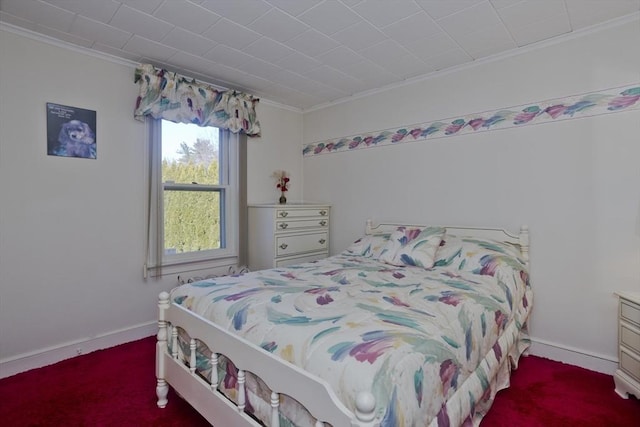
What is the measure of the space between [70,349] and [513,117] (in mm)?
3808

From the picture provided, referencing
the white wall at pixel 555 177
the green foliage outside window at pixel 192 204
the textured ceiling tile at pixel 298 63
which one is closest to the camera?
the white wall at pixel 555 177

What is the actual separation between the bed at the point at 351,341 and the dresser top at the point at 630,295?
0.50 meters

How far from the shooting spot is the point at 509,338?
188 centimetres

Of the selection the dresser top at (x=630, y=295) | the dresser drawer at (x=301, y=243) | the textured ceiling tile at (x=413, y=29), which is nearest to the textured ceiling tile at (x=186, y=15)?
the textured ceiling tile at (x=413, y=29)

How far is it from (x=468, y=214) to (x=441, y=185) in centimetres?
35

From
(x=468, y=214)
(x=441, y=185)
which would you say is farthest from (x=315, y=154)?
(x=468, y=214)

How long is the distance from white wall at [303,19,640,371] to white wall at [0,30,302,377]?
2464mm

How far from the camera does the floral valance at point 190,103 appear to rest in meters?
2.71

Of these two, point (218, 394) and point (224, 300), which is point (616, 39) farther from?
point (218, 394)

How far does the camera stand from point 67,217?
2.45 meters

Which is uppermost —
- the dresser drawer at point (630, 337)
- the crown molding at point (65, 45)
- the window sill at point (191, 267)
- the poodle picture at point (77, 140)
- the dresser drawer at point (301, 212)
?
the crown molding at point (65, 45)

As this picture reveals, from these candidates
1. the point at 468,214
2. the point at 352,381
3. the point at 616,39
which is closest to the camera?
the point at 352,381

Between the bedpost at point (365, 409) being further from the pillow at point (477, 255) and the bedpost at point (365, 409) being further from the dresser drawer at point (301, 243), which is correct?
the dresser drawer at point (301, 243)

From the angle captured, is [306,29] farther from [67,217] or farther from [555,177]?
[67,217]
